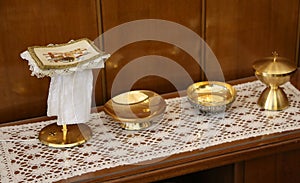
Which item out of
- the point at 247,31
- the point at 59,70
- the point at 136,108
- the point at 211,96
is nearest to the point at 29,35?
the point at 59,70

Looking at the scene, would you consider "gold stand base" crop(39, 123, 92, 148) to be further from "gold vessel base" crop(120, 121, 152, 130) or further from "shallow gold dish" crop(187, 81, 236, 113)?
"shallow gold dish" crop(187, 81, 236, 113)

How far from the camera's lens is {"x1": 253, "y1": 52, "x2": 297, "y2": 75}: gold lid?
53.3 inches

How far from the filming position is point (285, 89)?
149 centimetres

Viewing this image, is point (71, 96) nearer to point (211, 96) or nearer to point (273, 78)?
point (211, 96)

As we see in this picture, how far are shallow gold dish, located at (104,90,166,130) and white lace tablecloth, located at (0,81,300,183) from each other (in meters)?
0.02

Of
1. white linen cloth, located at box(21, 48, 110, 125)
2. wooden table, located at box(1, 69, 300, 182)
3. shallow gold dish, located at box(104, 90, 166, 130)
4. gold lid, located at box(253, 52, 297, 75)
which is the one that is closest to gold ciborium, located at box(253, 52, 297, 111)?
gold lid, located at box(253, 52, 297, 75)

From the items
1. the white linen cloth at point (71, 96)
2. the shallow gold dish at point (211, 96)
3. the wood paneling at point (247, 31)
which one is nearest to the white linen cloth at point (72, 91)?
the white linen cloth at point (71, 96)

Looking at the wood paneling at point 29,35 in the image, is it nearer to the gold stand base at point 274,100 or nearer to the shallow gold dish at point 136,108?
the shallow gold dish at point 136,108

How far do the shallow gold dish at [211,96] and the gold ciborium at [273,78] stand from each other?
0.08 metres

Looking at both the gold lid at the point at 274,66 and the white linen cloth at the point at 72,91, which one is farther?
the gold lid at the point at 274,66

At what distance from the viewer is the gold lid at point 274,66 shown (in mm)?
1354

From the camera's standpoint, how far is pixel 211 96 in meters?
1.42

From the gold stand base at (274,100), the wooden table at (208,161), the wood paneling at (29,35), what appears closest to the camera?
the wooden table at (208,161)

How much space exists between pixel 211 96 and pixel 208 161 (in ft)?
0.84
